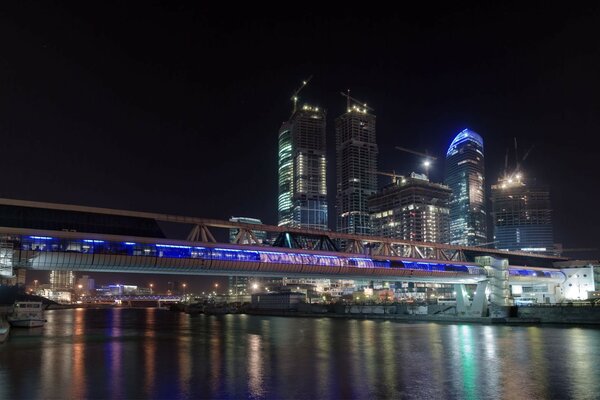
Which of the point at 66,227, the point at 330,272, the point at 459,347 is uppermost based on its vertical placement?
the point at 66,227

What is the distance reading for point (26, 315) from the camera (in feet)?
252

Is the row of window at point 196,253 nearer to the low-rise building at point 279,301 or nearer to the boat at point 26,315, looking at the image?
the boat at point 26,315

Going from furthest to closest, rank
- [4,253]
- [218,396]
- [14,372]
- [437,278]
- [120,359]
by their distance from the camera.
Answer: [437,278]
[4,253]
[120,359]
[14,372]
[218,396]

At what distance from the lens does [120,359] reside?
125 feet

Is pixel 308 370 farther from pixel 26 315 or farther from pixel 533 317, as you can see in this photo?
pixel 26 315

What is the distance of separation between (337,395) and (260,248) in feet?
188

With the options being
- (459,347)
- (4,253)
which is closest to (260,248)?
(4,253)

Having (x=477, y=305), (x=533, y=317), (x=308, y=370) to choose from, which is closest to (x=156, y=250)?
(x=308, y=370)

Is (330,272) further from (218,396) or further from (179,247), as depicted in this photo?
(218,396)

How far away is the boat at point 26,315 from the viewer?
75.4m

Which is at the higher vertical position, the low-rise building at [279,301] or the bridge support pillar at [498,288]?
the bridge support pillar at [498,288]

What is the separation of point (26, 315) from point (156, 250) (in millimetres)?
25446

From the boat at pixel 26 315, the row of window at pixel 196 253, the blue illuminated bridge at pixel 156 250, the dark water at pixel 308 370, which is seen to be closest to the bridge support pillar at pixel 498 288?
the blue illuminated bridge at pixel 156 250

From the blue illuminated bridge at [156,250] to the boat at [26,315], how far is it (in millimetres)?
15752
